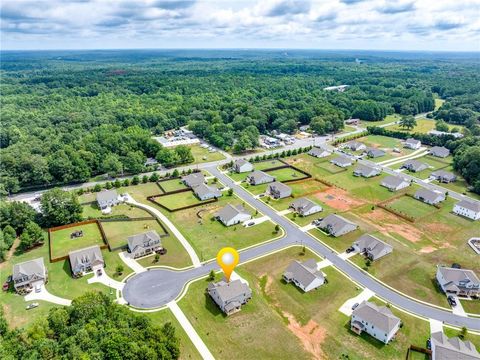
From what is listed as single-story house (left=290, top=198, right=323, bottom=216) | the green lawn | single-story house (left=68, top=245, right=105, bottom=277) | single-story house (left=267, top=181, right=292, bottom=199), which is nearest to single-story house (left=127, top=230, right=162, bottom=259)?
single-story house (left=68, top=245, right=105, bottom=277)

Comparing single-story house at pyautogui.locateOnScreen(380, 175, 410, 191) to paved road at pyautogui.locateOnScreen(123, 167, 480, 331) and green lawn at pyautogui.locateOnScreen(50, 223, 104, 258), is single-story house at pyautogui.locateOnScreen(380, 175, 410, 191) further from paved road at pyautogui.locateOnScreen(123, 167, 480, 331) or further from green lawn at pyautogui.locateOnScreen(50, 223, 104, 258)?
green lawn at pyautogui.locateOnScreen(50, 223, 104, 258)

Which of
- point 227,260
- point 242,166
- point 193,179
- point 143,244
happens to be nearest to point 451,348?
point 227,260

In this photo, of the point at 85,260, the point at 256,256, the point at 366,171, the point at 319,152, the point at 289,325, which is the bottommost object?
the point at 289,325

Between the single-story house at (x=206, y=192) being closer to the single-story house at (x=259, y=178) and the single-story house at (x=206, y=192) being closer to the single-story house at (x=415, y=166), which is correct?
the single-story house at (x=259, y=178)

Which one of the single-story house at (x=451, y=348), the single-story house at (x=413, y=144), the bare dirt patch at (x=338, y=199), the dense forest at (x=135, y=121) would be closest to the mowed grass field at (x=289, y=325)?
the single-story house at (x=451, y=348)

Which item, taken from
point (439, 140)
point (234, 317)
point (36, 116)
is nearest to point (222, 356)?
point (234, 317)

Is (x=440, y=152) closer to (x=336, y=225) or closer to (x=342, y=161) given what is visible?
(x=342, y=161)
